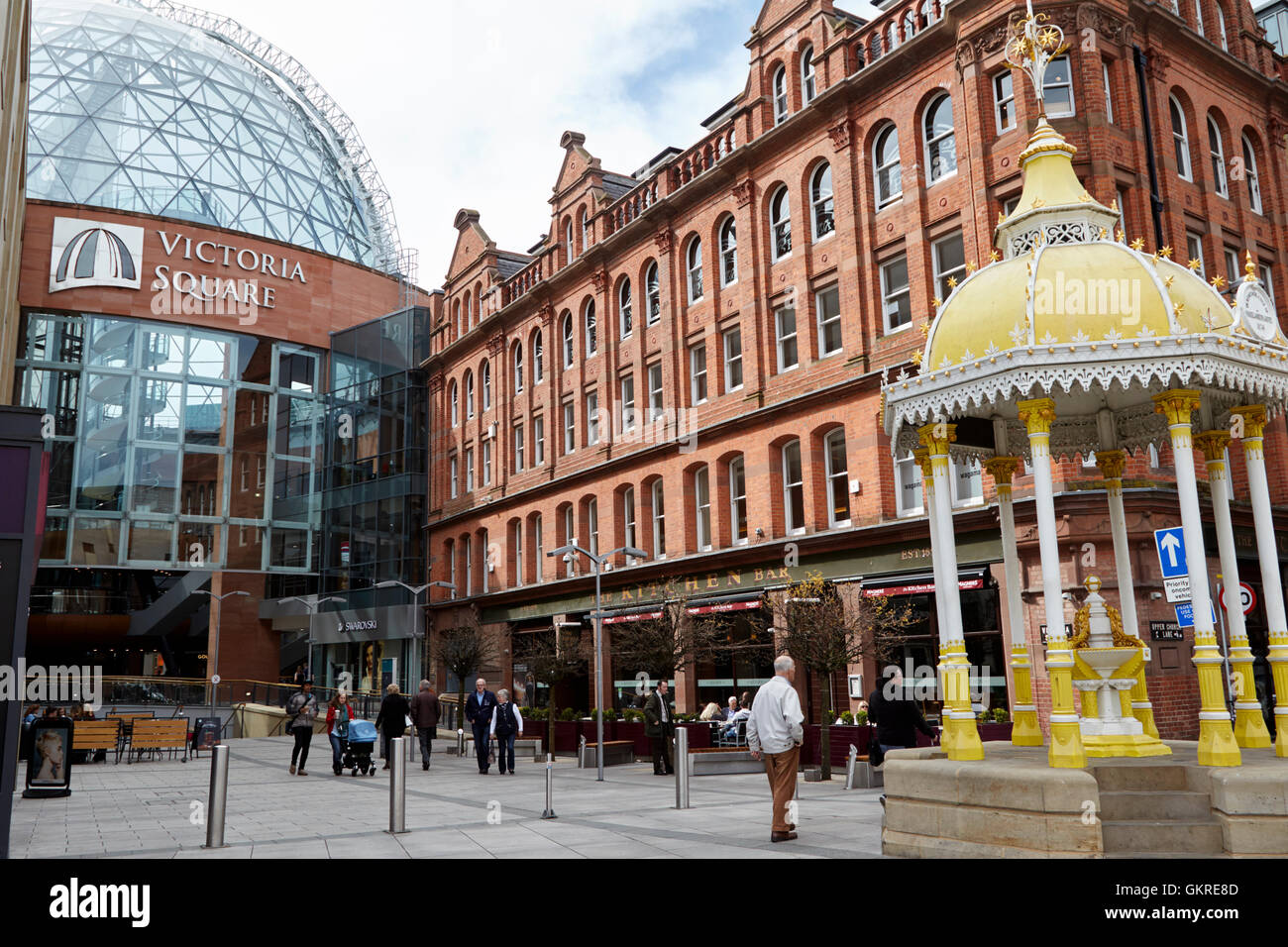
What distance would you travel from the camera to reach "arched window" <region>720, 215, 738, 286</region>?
3180cm

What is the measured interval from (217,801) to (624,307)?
2791 cm

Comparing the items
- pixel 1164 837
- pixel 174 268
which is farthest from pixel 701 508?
pixel 174 268

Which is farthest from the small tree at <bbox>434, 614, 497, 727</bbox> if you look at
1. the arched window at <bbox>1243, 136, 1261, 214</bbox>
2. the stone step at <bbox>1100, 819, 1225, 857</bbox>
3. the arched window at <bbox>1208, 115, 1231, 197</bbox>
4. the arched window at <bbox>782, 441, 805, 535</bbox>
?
the arched window at <bbox>1243, 136, 1261, 214</bbox>

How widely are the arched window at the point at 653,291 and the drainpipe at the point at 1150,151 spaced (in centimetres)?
1578

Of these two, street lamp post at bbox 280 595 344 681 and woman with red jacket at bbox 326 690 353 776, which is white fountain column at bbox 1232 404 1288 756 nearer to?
woman with red jacket at bbox 326 690 353 776

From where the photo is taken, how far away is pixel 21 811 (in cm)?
1641

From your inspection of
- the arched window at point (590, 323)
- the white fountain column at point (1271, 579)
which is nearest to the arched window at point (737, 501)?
the arched window at point (590, 323)

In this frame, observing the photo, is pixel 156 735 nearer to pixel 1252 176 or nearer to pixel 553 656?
pixel 553 656

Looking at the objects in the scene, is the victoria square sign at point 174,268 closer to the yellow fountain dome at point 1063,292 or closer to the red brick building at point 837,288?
the red brick building at point 837,288

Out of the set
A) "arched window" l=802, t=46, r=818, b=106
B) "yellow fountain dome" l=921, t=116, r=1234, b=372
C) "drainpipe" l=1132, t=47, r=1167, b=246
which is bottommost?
"yellow fountain dome" l=921, t=116, r=1234, b=372

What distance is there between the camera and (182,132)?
57.0 metres

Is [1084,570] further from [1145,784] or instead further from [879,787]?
[1145,784]

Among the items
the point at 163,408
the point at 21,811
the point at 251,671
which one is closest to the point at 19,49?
the point at 21,811

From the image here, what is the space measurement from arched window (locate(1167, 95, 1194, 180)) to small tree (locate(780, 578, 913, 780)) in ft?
42.6
